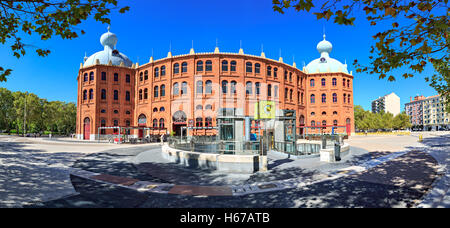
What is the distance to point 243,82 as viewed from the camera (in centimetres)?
3241

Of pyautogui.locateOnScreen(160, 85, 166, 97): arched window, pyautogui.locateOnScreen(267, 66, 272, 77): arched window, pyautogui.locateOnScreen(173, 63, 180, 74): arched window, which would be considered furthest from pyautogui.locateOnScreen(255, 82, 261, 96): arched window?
pyautogui.locateOnScreen(160, 85, 166, 97): arched window

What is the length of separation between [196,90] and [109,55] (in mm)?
21644

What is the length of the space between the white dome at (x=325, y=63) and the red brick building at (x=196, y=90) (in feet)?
0.73

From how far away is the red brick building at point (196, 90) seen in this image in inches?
1255

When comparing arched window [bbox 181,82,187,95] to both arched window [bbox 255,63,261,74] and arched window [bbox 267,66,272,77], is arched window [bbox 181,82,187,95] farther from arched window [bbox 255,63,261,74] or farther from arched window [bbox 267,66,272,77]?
arched window [bbox 267,66,272,77]

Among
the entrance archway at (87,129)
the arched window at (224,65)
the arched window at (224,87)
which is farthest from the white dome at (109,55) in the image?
the arched window at (224,87)

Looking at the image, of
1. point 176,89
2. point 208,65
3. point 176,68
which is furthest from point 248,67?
point 176,89

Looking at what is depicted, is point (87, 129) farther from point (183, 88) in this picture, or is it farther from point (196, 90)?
point (196, 90)

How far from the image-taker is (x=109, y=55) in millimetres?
39625

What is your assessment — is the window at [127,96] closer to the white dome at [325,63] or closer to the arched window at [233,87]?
the arched window at [233,87]
